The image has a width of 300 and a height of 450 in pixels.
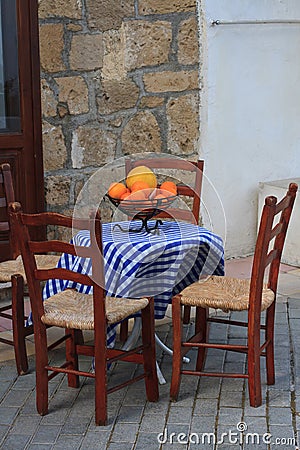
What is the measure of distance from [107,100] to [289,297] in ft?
5.53

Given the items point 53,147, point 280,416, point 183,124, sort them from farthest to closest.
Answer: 1. point 183,124
2. point 53,147
3. point 280,416

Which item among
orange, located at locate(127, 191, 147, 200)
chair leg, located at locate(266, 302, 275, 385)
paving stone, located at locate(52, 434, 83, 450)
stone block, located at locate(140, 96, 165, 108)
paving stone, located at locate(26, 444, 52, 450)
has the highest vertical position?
stone block, located at locate(140, 96, 165, 108)

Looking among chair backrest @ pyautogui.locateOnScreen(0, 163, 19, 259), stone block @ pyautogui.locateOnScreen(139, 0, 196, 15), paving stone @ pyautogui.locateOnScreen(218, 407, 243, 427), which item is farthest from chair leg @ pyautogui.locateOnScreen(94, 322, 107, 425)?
stone block @ pyautogui.locateOnScreen(139, 0, 196, 15)

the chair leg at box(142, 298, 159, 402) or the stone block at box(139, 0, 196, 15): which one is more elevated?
the stone block at box(139, 0, 196, 15)

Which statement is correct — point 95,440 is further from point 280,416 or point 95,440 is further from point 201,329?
point 201,329

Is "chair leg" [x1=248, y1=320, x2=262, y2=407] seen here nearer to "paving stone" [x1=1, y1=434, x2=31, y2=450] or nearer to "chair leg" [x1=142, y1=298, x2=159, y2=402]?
"chair leg" [x1=142, y1=298, x2=159, y2=402]

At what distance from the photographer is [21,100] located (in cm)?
486

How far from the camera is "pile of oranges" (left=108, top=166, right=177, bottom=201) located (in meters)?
3.53

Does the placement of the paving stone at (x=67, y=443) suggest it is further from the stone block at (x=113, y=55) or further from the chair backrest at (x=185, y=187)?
the stone block at (x=113, y=55)

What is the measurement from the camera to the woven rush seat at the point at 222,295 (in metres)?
3.43

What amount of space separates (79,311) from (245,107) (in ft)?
9.49

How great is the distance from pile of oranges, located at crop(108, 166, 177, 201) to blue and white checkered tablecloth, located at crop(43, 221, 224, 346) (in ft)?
0.61

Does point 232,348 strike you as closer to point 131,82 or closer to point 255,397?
point 255,397

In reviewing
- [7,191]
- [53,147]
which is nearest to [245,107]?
[53,147]
